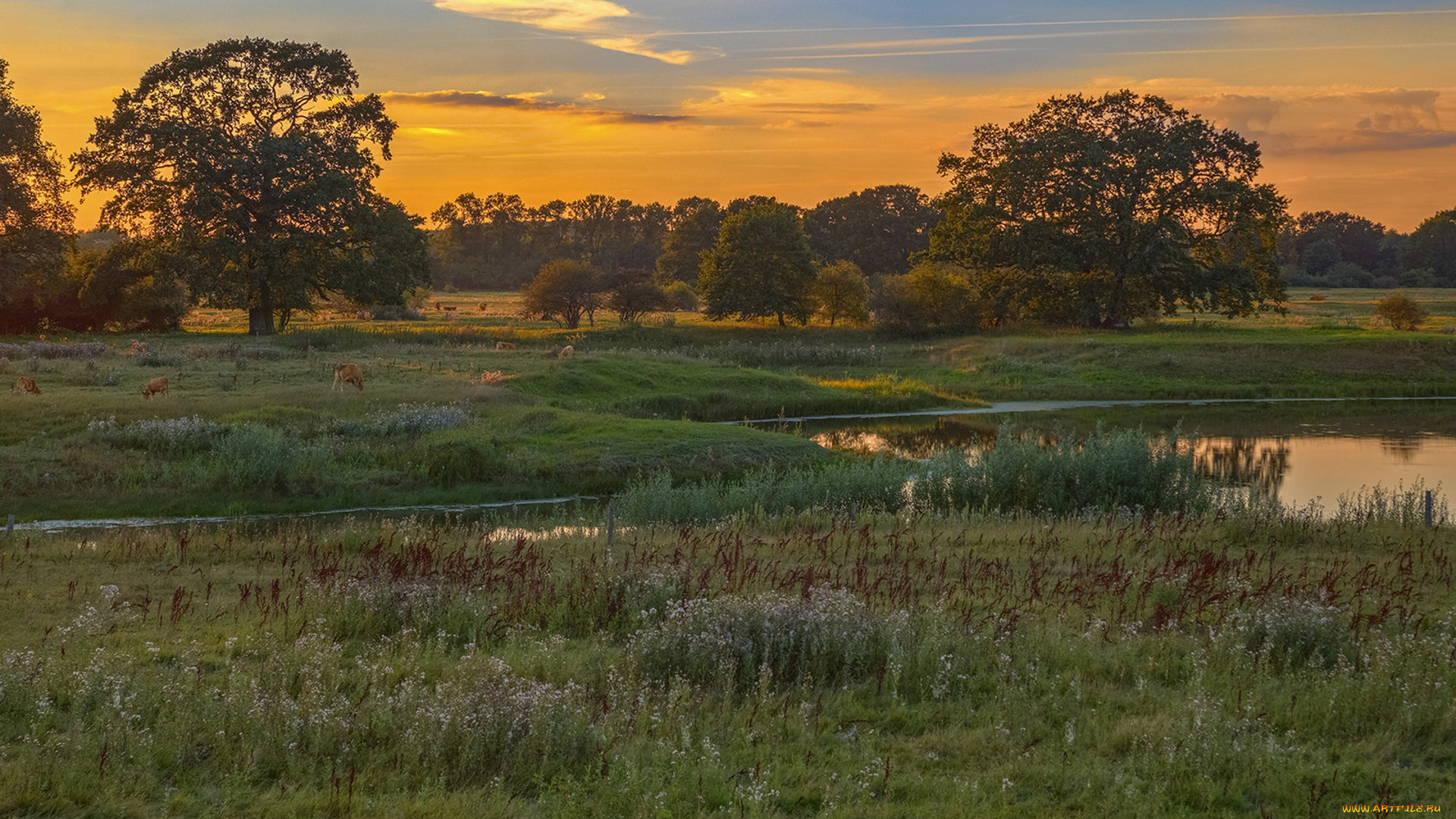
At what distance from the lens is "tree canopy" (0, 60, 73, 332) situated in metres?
49.1

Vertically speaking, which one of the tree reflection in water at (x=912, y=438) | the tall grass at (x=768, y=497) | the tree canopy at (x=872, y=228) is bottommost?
the tree reflection in water at (x=912, y=438)

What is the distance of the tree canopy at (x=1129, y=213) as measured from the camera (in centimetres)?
6300

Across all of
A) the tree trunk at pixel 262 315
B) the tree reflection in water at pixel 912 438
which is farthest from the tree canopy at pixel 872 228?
the tree reflection in water at pixel 912 438

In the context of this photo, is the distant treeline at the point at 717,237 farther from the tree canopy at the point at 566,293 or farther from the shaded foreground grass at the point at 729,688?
the shaded foreground grass at the point at 729,688

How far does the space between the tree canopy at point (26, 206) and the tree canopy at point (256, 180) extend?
228 centimetres

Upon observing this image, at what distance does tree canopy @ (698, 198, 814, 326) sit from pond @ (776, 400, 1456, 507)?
94.3 ft

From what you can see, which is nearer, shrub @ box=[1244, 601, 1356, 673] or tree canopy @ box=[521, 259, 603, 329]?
shrub @ box=[1244, 601, 1356, 673]

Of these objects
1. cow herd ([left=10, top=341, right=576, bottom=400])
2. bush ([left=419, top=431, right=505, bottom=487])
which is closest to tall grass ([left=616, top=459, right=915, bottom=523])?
bush ([left=419, top=431, right=505, bottom=487])

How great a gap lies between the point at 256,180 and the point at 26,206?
10.4 m

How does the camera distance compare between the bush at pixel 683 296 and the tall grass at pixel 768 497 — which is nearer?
the tall grass at pixel 768 497

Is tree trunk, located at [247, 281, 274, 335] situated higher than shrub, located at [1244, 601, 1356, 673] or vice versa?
tree trunk, located at [247, 281, 274, 335]

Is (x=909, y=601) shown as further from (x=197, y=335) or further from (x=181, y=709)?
(x=197, y=335)

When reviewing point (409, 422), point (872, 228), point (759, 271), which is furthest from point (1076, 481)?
point (872, 228)

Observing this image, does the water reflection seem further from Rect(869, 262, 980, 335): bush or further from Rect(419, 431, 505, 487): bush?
Rect(869, 262, 980, 335): bush
